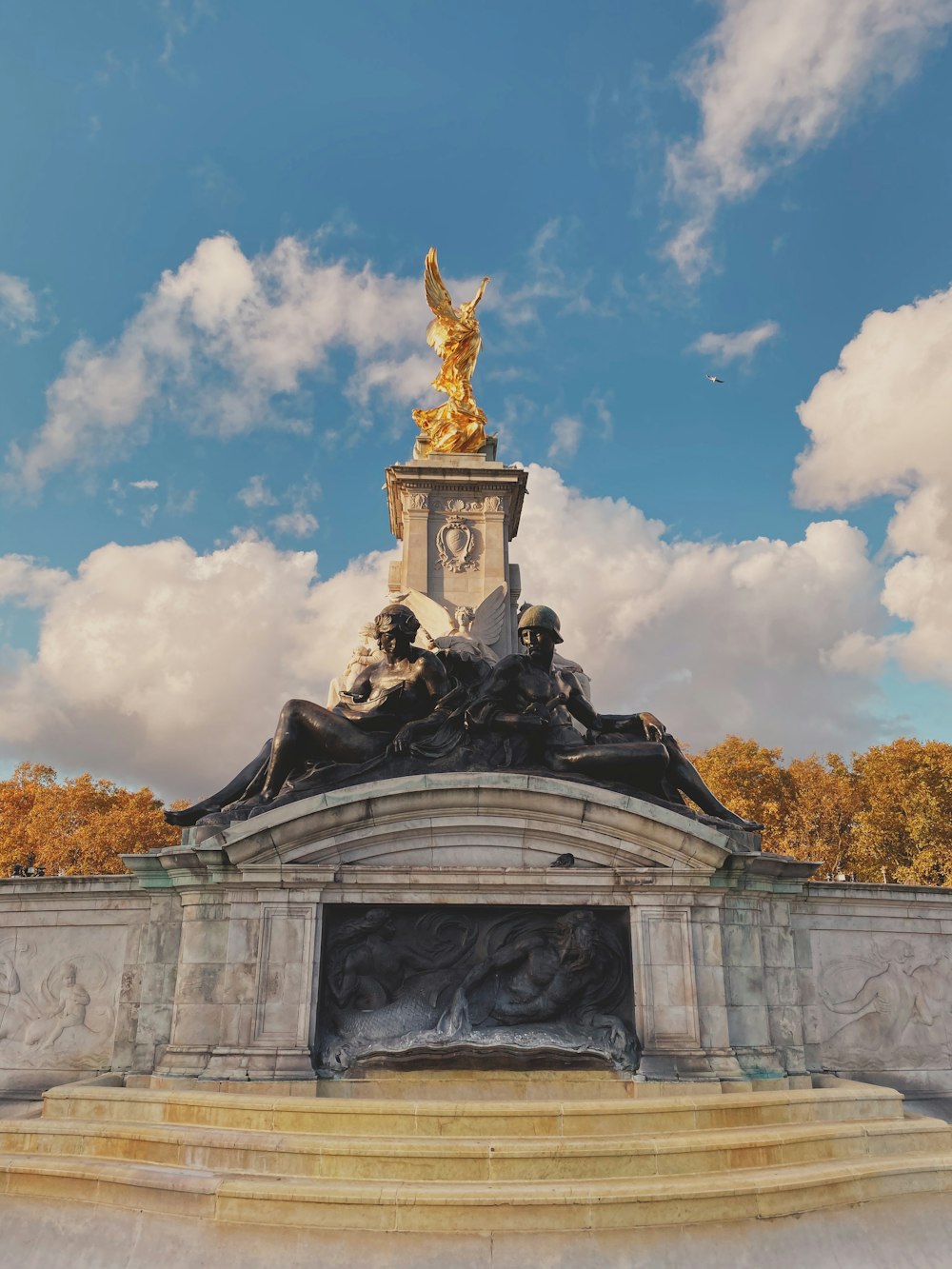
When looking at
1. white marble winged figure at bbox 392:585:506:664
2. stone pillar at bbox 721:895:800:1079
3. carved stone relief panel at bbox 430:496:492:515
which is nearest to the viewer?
stone pillar at bbox 721:895:800:1079

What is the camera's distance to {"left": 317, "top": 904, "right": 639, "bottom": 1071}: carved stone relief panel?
30.3 ft

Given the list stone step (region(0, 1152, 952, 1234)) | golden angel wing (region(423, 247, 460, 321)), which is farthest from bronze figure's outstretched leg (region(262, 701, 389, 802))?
golden angel wing (region(423, 247, 460, 321))

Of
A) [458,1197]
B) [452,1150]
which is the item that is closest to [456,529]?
[452,1150]

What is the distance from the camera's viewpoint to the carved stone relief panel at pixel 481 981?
9227 millimetres

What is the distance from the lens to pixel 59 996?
400 inches

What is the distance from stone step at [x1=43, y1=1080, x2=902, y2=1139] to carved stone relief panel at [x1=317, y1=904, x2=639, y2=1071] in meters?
0.96

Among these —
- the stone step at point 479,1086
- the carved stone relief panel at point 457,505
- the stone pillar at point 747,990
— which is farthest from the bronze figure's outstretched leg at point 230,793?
the carved stone relief panel at point 457,505

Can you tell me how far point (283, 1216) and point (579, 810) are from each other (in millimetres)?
4521

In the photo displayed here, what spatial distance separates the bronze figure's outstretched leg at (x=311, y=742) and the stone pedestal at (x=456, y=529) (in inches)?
400

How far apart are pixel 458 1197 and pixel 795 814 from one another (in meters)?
34.0

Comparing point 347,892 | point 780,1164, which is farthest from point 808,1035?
point 347,892

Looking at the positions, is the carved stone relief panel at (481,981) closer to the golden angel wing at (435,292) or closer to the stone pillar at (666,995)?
the stone pillar at (666,995)

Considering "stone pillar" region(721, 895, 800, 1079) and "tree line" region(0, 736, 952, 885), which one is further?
"tree line" region(0, 736, 952, 885)

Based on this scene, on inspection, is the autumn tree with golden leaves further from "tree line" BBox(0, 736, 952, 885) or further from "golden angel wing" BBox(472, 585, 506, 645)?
"golden angel wing" BBox(472, 585, 506, 645)
